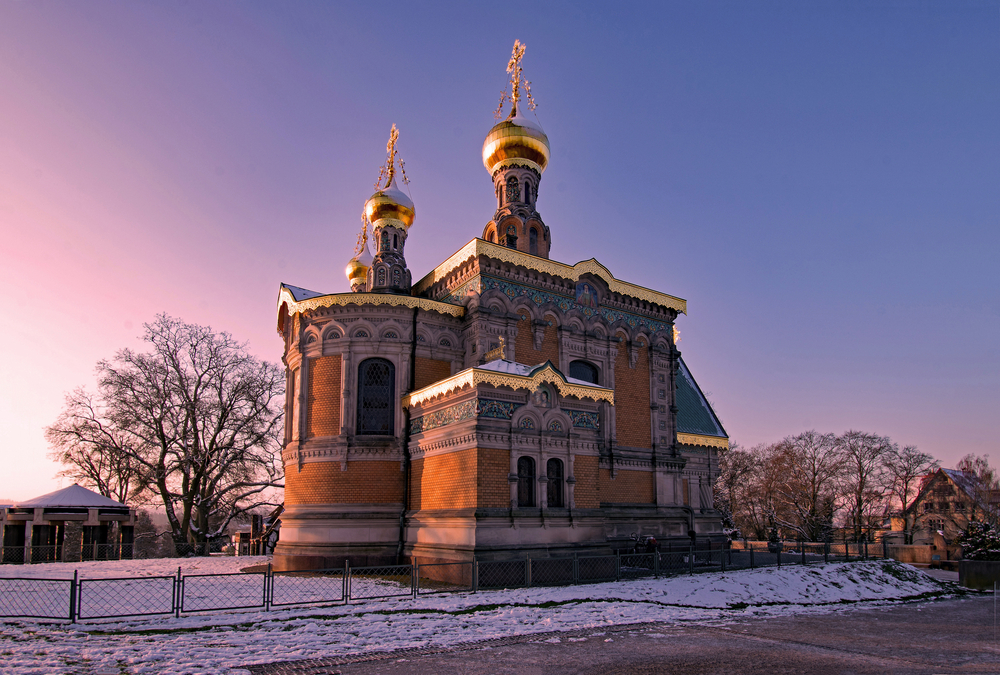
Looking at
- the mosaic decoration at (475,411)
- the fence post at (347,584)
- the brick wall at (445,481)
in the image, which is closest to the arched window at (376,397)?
the brick wall at (445,481)

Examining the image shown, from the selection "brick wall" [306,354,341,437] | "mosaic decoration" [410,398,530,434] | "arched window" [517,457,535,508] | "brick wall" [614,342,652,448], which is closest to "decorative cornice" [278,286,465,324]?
"brick wall" [306,354,341,437]

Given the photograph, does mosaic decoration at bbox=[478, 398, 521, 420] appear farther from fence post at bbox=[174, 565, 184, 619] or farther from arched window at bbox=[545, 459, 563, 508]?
fence post at bbox=[174, 565, 184, 619]

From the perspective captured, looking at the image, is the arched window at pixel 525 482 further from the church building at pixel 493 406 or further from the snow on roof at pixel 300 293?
the snow on roof at pixel 300 293

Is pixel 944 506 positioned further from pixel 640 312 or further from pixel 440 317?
pixel 440 317

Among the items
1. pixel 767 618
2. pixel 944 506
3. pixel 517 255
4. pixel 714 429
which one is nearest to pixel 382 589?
pixel 767 618

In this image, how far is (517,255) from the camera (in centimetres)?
2081

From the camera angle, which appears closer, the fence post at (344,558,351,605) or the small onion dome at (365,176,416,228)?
the fence post at (344,558,351,605)

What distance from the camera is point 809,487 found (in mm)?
44188

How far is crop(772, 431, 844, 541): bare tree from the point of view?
43.3m

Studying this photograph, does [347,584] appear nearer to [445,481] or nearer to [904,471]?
[445,481]

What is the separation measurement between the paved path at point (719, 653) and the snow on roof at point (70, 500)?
21093 millimetres

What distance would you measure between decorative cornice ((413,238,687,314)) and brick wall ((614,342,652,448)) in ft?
6.35

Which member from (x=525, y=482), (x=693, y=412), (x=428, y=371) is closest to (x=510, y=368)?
A: (x=525, y=482)

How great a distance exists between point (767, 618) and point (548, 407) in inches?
275
